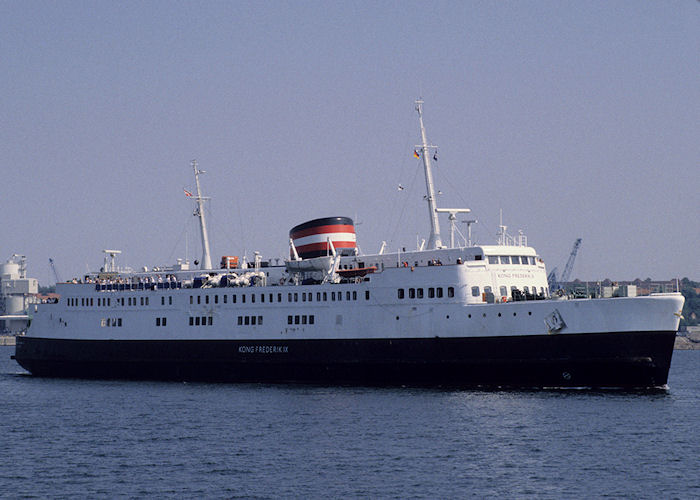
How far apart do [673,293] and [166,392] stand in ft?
84.8

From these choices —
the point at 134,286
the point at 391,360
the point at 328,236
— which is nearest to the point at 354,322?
the point at 391,360

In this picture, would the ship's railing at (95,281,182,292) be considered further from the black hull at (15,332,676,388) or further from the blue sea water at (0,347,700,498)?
the blue sea water at (0,347,700,498)

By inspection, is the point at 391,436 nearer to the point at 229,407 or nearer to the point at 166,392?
the point at 229,407

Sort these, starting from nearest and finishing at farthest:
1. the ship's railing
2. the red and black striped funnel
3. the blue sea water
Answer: the blue sea water
the red and black striped funnel
the ship's railing

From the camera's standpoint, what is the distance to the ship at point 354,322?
4491 centimetres

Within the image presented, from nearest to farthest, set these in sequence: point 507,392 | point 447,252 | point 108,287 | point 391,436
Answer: point 391,436, point 507,392, point 447,252, point 108,287

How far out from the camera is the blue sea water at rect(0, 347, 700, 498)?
93.4 feet

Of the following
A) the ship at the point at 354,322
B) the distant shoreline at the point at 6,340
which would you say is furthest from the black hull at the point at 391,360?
the distant shoreline at the point at 6,340

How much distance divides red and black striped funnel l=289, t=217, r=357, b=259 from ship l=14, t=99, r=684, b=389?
0.08 m

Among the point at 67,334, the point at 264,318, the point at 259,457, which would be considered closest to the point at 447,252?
the point at 264,318

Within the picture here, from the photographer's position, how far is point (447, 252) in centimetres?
5050

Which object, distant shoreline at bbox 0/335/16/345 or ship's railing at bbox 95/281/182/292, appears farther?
distant shoreline at bbox 0/335/16/345

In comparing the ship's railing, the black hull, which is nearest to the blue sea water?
the black hull

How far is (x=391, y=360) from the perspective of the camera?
49.7 m
